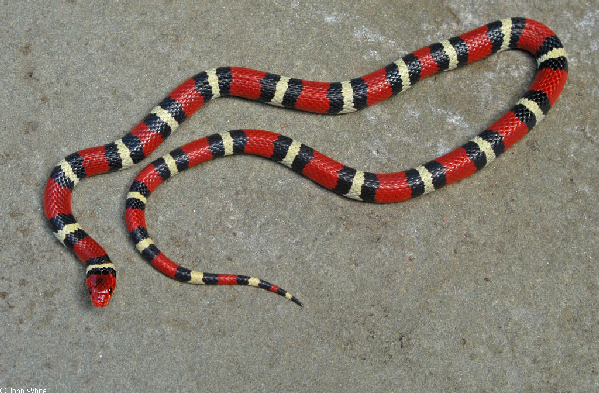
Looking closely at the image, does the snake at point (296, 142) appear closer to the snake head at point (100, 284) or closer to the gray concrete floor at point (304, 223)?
the snake head at point (100, 284)

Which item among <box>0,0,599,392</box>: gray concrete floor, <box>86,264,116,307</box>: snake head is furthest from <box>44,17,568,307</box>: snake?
<box>0,0,599,392</box>: gray concrete floor

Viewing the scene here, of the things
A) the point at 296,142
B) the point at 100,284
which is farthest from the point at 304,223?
the point at 100,284

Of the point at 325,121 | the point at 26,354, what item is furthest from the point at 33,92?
the point at 325,121

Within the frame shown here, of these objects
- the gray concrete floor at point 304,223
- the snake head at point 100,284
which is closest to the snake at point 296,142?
the snake head at point 100,284

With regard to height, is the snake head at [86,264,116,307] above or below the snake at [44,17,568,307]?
below

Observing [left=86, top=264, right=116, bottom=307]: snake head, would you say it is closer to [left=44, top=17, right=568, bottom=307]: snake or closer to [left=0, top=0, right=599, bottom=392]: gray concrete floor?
[left=44, top=17, right=568, bottom=307]: snake
